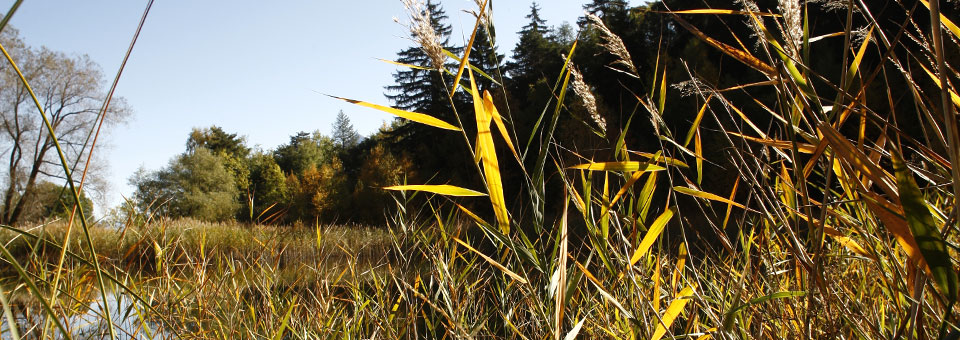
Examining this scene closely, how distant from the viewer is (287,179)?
30375 mm

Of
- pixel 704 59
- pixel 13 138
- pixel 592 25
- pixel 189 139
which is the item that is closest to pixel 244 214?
pixel 13 138

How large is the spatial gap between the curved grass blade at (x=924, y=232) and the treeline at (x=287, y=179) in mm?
12080

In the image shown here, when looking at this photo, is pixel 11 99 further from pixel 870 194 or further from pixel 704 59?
pixel 870 194

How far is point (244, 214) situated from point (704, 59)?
30240 mm

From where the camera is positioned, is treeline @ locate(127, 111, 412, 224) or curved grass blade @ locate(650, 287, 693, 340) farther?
treeline @ locate(127, 111, 412, 224)

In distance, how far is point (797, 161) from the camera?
2.11ft

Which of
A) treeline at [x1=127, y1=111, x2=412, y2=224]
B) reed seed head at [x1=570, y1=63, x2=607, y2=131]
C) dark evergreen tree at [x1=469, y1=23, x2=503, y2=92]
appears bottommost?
treeline at [x1=127, y1=111, x2=412, y2=224]

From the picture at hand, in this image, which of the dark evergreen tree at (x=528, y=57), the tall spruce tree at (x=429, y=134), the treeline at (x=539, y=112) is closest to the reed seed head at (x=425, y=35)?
the treeline at (x=539, y=112)

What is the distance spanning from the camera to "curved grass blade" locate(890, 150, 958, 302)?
1.58ft

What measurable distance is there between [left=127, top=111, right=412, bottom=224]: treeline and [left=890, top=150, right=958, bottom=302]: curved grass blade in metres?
12.1

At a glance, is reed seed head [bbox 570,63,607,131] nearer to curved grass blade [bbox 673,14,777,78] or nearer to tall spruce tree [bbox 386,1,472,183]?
curved grass blade [bbox 673,14,777,78]

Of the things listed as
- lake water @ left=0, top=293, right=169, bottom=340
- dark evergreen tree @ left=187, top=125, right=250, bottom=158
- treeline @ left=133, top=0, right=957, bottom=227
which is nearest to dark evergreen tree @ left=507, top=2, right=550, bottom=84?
treeline @ left=133, top=0, right=957, bottom=227

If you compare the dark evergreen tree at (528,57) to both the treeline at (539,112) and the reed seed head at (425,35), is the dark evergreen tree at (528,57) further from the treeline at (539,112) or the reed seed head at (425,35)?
the reed seed head at (425,35)

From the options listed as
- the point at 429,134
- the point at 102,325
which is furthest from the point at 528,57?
the point at 102,325
